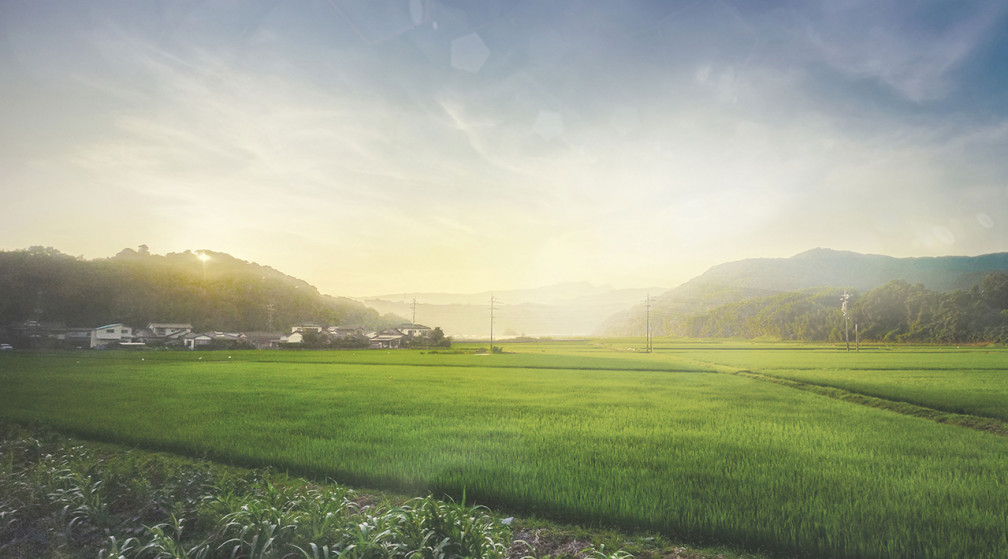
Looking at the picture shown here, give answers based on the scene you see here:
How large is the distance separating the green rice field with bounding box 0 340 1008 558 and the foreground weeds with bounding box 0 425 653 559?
3.84 feet

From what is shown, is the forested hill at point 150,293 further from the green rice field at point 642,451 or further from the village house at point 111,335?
the green rice field at point 642,451

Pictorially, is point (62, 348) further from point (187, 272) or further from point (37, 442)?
point (37, 442)

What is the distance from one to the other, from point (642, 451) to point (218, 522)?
23.8 feet

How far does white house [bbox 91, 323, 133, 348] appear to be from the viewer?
7078 cm

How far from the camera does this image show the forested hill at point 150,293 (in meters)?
71.1

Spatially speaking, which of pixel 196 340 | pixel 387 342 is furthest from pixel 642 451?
pixel 196 340

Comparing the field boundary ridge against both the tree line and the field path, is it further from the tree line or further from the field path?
the tree line

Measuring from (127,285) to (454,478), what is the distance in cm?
10083

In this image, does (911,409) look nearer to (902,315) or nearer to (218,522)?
(218,522)

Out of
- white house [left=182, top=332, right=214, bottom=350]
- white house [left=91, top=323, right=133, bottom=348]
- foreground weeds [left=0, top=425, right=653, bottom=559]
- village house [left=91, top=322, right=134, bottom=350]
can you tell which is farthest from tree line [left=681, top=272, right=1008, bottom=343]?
white house [left=91, top=323, right=133, bottom=348]

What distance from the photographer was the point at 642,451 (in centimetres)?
919

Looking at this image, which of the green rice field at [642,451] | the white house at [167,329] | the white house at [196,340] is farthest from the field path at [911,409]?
the white house at [167,329]

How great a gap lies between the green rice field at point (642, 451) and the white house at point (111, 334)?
64342 mm

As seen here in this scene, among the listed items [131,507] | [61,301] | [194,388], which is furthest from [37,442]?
[61,301]
